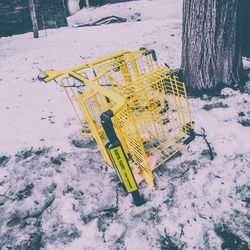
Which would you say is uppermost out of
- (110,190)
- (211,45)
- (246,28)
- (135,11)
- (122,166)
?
(211,45)

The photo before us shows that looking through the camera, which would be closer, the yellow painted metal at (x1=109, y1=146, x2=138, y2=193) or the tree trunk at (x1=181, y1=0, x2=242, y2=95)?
the yellow painted metal at (x1=109, y1=146, x2=138, y2=193)

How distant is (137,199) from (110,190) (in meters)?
0.48

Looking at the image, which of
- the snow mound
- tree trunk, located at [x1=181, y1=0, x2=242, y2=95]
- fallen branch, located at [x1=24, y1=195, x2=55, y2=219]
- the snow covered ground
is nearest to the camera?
the snow covered ground

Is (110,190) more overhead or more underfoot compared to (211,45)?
more underfoot

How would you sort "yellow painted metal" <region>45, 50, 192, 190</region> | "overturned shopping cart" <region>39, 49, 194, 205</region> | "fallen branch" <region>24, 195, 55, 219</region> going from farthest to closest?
"fallen branch" <region>24, 195, 55, 219</region> < "yellow painted metal" <region>45, 50, 192, 190</region> < "overturned shopping cart" <region>39, 49, 194, 205</region>

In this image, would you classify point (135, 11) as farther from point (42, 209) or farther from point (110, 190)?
point (42, 209)

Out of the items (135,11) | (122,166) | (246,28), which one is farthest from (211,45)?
(135,11)

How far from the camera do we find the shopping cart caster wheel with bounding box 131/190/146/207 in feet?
9.05

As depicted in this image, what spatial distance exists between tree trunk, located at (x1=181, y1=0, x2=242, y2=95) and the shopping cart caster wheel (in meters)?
2.38

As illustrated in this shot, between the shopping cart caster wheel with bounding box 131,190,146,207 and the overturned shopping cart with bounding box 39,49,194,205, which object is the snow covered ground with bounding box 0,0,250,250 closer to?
the shopping cart caster wheel with bounding box 131,190,146,207

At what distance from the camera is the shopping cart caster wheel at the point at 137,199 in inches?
109

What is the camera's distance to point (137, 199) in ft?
9.21

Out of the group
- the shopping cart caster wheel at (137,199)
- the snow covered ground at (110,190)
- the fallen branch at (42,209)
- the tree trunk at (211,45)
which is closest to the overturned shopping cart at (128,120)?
the shopping cart caster wheel at (137,199)

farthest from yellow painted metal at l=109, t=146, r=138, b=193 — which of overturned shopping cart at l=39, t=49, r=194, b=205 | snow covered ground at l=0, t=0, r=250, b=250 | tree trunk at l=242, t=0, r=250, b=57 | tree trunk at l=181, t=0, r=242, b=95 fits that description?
tree trunk at l=242, t=0, r=250, b=57
